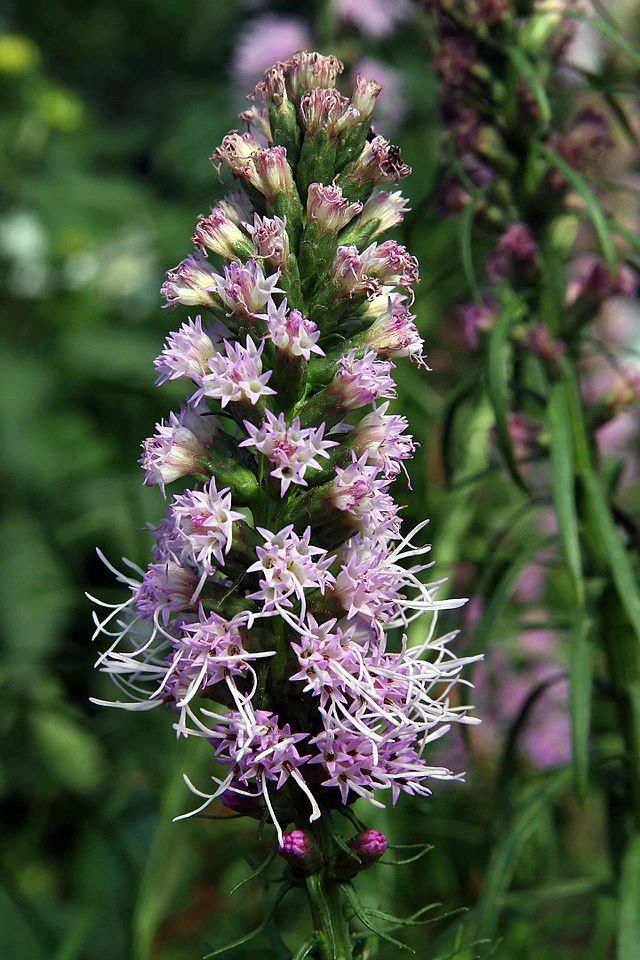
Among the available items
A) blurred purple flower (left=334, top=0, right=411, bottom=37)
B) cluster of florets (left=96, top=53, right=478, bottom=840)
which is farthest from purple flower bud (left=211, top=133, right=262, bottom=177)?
blurred purple flower (left=334, top=0, right=411, bottom=37)

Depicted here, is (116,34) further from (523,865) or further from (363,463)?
(363,463)

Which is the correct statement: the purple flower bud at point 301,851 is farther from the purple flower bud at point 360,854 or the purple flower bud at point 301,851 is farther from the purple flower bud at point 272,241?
the purple flower bud at point 272,241

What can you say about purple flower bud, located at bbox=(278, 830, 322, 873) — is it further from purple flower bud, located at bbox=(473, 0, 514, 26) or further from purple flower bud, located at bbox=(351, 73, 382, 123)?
purple flower bud, located at bbox=(473, 0, 514, 26)

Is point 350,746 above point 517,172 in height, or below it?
below

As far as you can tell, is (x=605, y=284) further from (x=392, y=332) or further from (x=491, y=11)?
(x=392, y=332)

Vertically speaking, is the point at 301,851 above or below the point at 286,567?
below

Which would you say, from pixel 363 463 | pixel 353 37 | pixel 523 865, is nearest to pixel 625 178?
pixel 353 37

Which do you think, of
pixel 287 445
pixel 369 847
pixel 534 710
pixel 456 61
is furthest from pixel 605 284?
pixel 534 710
